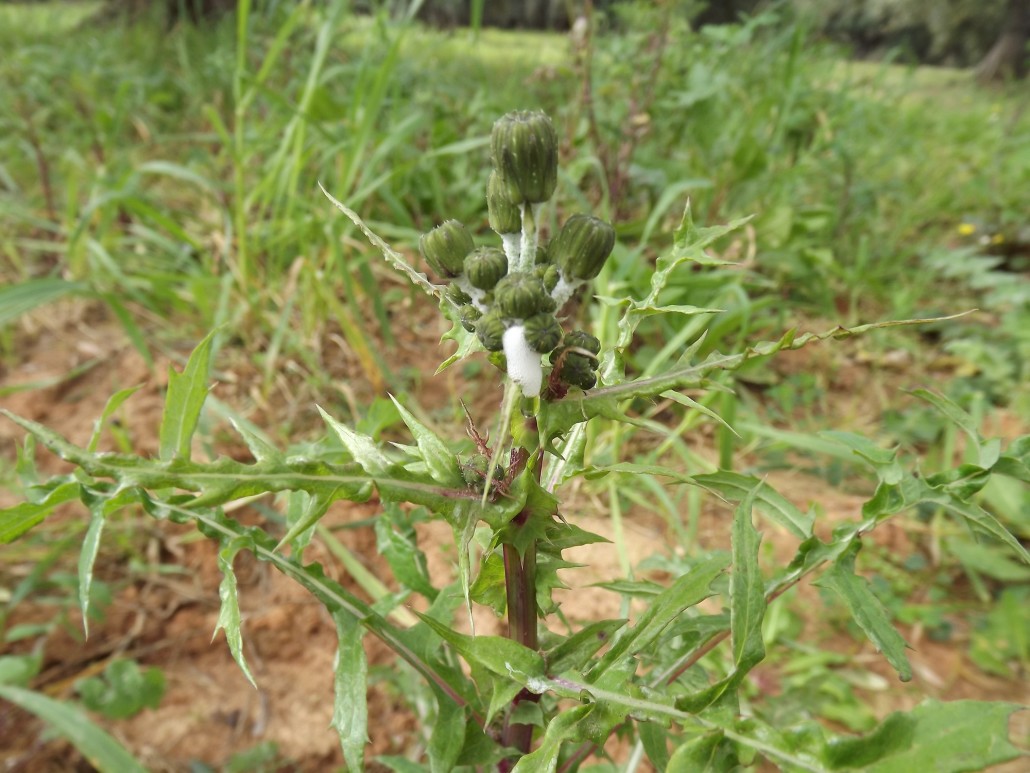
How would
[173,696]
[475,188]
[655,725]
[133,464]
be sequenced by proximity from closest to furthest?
1. [133,464]
2. [655,725]
3. [173,696]
4. [475,188]

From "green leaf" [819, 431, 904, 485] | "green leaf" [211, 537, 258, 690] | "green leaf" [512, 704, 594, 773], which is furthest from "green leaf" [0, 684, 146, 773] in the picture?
"green leaf" [819, 431, 904, 485]

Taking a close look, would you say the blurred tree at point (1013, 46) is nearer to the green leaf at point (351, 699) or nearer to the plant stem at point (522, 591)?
the plant stem at point (522, 591)

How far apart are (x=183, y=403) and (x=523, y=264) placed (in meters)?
0.49

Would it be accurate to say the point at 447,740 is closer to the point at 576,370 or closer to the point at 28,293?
the point at 576,370

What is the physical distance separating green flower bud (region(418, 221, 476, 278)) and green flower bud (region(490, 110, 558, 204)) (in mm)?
77

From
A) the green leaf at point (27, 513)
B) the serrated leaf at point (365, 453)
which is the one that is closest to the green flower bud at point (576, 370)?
the serrated leaf at point (365, 453)

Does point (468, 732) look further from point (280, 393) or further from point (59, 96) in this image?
point (59, 96)

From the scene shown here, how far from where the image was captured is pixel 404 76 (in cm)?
390

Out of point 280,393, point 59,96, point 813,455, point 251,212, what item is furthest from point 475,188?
point 59,96

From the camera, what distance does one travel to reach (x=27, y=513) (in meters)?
0.79

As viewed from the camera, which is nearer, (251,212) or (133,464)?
(133,464)

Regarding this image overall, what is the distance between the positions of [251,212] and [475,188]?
1.04 meters

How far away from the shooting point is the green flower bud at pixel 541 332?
0.70 meters

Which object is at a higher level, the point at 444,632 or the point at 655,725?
the point at 444,632
